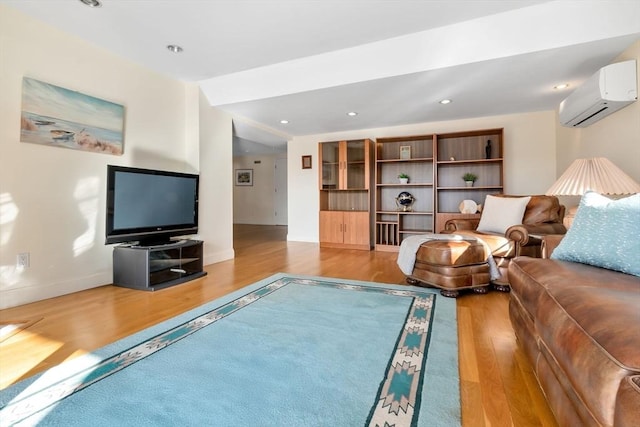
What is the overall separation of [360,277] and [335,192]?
2.78 metres

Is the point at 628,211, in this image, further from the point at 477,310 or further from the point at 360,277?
the point at 360,277

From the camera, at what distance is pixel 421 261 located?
276 cm

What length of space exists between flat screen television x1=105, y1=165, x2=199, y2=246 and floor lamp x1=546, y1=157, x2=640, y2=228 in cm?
352

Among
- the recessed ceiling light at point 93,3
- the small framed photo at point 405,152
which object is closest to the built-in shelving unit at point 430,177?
the small framed photo at point 405,152

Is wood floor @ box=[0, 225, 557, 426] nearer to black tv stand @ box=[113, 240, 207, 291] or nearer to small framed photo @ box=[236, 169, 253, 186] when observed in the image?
black tv stand @ box=[113, 240, 207, 291]

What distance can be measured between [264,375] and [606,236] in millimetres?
1704

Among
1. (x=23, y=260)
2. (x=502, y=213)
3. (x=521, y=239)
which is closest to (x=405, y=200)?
(x=502, y=213)

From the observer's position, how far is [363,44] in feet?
9.88

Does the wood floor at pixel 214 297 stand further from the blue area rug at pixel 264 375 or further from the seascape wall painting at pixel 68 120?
the seascape wall painting at pixel 68 120

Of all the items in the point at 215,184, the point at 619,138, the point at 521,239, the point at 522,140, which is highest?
the point at 522,140

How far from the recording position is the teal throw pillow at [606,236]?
132 cm

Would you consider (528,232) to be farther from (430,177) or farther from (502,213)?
(430,177)

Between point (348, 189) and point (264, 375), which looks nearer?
point (264, 375)

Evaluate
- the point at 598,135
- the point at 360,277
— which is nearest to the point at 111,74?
the point at 360,277
